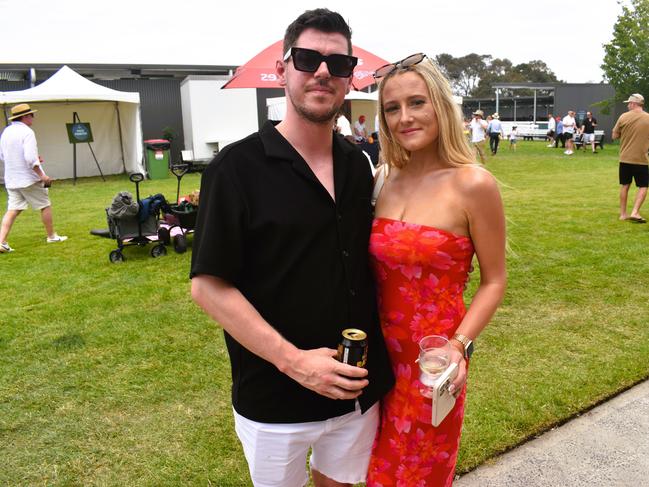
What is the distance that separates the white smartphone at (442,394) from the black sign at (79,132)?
19376 mm

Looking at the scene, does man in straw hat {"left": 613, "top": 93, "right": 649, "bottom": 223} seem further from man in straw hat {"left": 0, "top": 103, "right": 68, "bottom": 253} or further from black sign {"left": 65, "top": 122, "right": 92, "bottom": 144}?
black sign {"left": 65, "top": 122, "right": 92, "bottom": 144}

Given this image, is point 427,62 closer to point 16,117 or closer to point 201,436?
point 201,436

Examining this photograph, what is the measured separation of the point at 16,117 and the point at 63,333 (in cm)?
516

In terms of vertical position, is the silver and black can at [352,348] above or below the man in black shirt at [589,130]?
below

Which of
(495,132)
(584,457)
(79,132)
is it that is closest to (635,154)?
(584,457)

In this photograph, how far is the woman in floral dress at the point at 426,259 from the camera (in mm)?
1867

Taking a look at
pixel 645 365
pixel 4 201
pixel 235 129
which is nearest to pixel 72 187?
pixel 4 201

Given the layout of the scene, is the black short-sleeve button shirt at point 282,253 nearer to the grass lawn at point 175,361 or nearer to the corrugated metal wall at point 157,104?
the grass lawn at point 175,361

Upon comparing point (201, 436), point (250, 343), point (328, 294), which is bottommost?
point (201, 436)

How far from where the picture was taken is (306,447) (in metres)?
1.86

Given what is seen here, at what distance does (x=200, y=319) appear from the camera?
506 centimetres

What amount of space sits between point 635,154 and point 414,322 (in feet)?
26.8

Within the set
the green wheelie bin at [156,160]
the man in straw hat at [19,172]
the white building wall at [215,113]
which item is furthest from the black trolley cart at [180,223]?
the white building wall at [215,113]

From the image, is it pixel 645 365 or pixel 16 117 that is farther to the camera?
pixel 16 117
